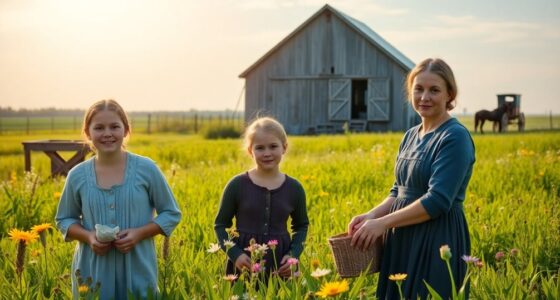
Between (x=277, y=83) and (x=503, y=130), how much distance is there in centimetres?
1124

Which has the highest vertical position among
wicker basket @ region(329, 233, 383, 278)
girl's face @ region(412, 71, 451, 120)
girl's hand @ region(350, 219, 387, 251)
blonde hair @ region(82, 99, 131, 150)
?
girl's face @ region(412, 71, 451, 120)

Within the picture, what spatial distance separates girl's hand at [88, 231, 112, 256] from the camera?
2704 mm

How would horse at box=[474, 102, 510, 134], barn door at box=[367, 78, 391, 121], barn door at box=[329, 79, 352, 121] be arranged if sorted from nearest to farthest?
barn door at box=[367, 78, 391, 121], barn door at box=[329, 79, 352, 121], horse at box=[474, 102, 510, 134]

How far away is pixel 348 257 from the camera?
281 centimetres

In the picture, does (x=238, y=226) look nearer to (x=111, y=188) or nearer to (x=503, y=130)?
(x=111, y=188)

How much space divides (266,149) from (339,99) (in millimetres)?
22689

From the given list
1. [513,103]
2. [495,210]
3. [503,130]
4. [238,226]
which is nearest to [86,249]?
[238,226]

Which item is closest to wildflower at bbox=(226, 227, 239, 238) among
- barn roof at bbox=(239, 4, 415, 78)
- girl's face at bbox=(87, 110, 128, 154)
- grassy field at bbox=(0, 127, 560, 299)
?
grassy field at bbox=(0, 127, 560, 299)

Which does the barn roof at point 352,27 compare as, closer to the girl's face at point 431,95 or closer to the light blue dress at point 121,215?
the girl's face at point 431,95

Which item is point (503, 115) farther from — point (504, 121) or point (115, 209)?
point (115, 209)

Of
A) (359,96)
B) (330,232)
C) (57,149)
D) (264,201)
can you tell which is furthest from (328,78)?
(264,201)

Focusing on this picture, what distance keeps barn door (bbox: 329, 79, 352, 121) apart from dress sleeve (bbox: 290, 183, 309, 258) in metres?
22.4

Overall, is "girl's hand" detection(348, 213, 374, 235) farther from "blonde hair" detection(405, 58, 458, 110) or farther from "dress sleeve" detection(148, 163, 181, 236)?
"dress sleeve" detection(148, 163, 181, 236)

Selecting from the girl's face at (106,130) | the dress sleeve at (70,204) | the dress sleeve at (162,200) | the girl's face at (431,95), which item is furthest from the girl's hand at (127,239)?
the girl's face at (431,95)
